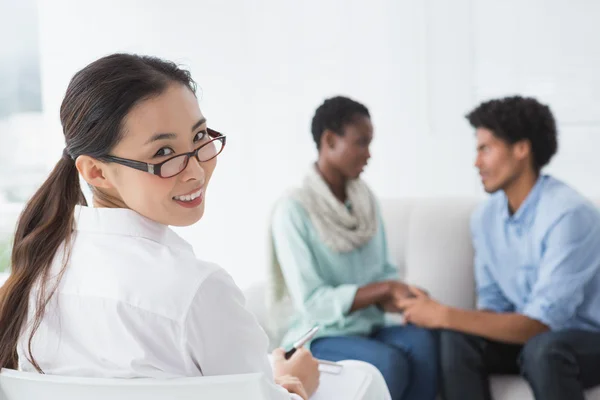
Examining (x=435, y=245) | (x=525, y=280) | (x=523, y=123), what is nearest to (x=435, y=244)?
(x=435, y=245)

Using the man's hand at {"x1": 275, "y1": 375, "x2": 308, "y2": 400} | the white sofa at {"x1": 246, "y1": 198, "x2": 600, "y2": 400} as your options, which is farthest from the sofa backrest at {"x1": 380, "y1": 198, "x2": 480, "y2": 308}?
the man's hand at {"x1": 275, "y1": 375, "x2": 308, "y2": 400}

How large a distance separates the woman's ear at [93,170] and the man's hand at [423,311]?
1.28 meters

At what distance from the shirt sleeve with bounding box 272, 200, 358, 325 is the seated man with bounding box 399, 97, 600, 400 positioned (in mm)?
208

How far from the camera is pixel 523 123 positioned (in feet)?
7.73

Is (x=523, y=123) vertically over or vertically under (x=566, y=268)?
over

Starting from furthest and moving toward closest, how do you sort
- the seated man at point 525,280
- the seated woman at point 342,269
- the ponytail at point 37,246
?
the seated woman at point 342,269 → the seated man at point 525,280 → the ponytail at point 37,246

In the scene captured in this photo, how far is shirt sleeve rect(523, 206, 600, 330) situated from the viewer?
2.09 meters

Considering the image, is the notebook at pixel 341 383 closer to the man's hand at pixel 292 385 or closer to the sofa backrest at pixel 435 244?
the man's hand at pixel 292 385

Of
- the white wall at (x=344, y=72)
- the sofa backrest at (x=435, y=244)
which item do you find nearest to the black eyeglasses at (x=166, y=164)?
the sofa backrest at (x=435, y=244)

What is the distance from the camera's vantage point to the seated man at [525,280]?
2029 mm

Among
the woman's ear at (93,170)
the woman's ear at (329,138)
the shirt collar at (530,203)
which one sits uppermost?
the woman's ear at (93,170)

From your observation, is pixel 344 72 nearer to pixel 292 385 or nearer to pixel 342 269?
pixel 342 269

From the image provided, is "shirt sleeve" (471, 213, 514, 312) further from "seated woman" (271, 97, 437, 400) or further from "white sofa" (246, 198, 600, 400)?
"seated woman" (271, 97, 437, 400)

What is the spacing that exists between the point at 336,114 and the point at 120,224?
A: 1347 mm
